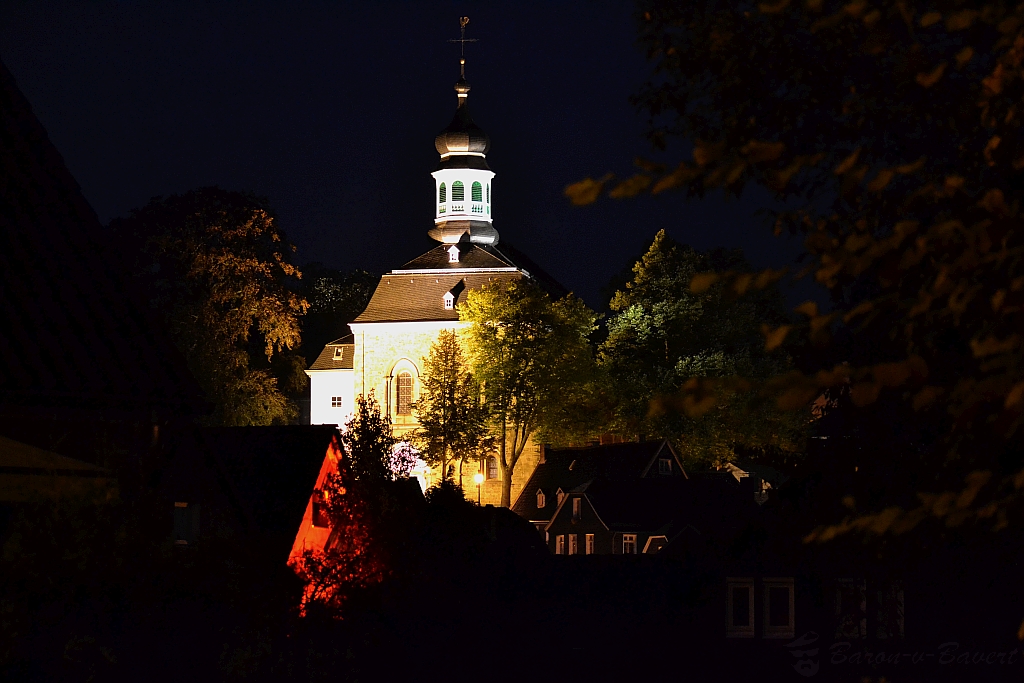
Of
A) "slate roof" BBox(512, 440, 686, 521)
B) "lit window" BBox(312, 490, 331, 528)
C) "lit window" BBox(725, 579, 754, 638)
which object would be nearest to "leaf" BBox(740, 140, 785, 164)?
"lit window" BBox(312, 490, 331, 528)

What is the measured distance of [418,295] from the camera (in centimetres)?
6731

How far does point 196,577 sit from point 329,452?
10563 millimetres

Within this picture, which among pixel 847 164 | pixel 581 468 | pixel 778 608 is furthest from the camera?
pixel 581 468

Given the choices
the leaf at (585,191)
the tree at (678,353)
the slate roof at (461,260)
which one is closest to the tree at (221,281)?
the tree at (678,353)

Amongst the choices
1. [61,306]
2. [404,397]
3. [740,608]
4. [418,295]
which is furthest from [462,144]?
[61,306]

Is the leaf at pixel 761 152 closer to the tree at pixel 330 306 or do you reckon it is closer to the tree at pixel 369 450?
the tree at pixel 369 450

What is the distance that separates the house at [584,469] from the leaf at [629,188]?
46402 millimetres

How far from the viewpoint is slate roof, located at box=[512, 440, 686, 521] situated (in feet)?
169

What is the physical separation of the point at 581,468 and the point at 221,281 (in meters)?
16.0

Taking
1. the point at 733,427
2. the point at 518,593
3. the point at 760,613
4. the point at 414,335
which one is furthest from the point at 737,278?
the point at 414,335

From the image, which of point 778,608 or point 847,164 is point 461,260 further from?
point 847,164

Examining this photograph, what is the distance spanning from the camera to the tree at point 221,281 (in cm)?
4362

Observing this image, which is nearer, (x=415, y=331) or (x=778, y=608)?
(x=778, y=608)

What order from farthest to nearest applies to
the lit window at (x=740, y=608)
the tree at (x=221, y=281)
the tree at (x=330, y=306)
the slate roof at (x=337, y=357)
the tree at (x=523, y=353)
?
1. the tree at (x=330, y=306)
2. the slate roof at (x=337, y=357)
3. the tree at (x=523, y=353)
4. the tree at (x=221, y=281)
5. the lit window at (x=740, y=608)
